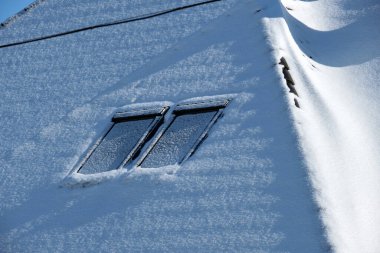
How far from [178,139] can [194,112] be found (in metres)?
0.36

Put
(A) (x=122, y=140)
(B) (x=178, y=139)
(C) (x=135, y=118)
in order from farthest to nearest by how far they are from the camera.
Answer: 1. (C) (x=135, y=118)
2. (A) (x=122, y=140)
3. (B) (x=178, y=139)

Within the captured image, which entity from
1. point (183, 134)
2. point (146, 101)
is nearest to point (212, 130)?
point (183, 134)

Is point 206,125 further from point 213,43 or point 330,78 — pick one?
point 330,78

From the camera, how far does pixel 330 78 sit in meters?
6.40

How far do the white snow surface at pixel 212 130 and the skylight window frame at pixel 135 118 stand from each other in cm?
9

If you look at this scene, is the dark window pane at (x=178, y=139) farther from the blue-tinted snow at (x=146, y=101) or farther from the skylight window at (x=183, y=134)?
the blue-tinted snow at (x=146, y=101)

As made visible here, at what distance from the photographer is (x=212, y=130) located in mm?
5496

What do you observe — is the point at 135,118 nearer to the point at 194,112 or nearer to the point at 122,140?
the point at 122,140

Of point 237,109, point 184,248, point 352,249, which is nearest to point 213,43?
point 237,109

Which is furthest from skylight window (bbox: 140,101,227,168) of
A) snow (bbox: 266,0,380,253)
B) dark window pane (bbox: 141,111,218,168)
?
snow (bbox: 266,0,380,253)

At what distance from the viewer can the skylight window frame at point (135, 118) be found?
5.71m

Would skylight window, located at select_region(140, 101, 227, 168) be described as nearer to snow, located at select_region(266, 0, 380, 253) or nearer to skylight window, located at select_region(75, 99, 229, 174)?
skylight window, located at select_region(75, 99, 229, 174)

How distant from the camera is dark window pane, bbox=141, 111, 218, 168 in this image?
546cm

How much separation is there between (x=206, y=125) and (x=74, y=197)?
1.46 m
